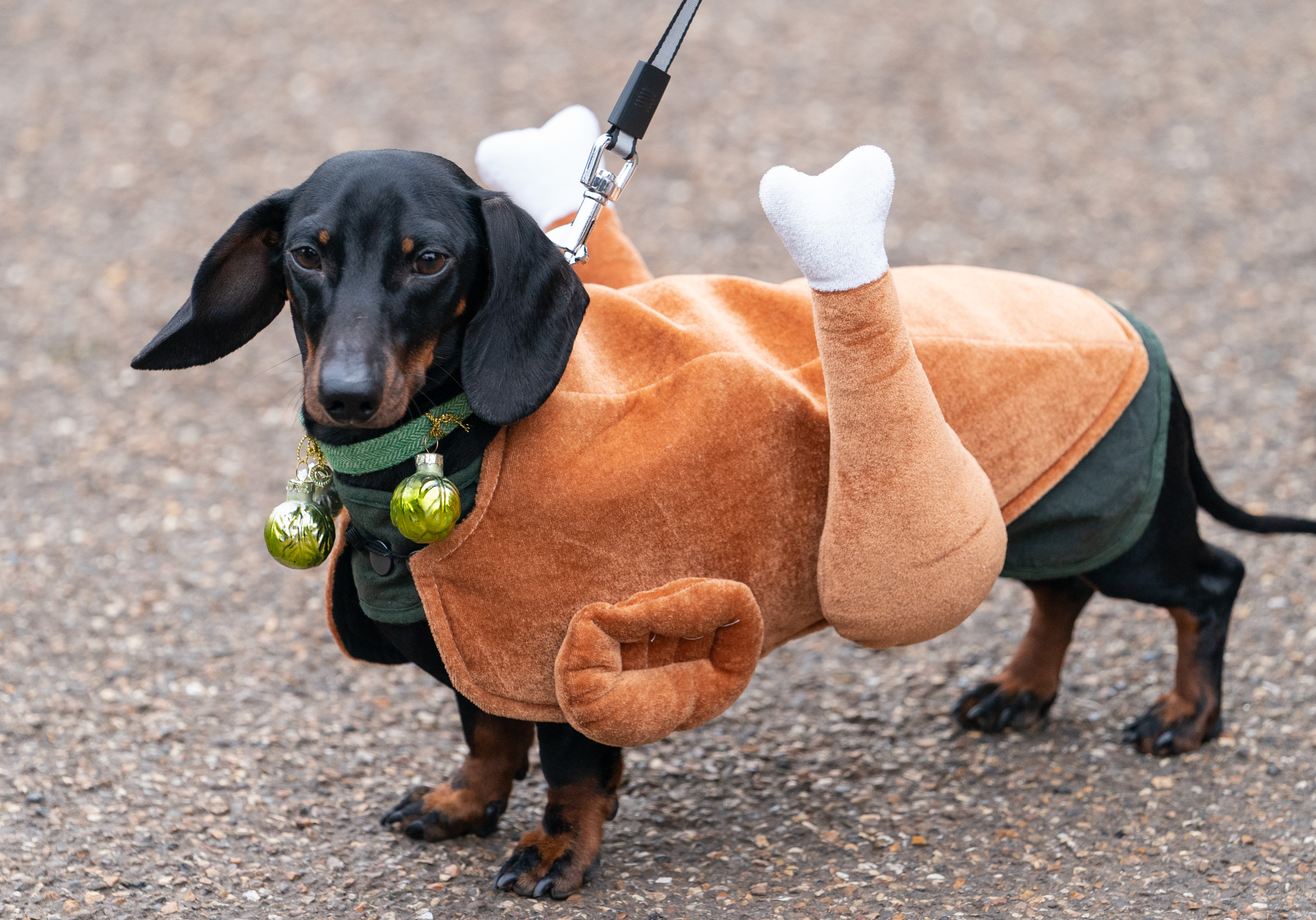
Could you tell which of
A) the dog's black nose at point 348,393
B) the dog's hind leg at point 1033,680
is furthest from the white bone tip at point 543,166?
the dog's hind leg at point 1033,680

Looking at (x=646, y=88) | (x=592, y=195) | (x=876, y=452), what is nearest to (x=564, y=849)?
(x=876, y=452)

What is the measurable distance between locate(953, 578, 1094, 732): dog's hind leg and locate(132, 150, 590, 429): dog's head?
1943 millimetres

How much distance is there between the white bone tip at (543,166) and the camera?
11.0 feet

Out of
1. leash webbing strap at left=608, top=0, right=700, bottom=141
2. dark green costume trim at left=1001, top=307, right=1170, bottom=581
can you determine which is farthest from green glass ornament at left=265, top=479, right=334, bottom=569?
dark green costume trim at left=1001, top=307, right=1170, bottom=581

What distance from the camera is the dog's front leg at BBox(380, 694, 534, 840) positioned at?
3.31m

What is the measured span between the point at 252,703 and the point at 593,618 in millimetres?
1821

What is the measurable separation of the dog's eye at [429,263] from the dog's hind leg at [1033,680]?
6.97ft

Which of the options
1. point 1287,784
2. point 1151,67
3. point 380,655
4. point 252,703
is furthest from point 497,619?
point 1151,67

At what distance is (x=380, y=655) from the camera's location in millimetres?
3098

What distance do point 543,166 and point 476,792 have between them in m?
1.61

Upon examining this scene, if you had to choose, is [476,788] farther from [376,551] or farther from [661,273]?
[661,273]

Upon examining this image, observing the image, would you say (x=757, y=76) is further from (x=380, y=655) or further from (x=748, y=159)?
(x=380, y=655)

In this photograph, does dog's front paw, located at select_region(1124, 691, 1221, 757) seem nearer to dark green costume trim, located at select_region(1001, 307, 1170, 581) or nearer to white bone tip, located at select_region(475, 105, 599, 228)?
dark green costume trim, located at select_region(1001, 307, 1170, 581)

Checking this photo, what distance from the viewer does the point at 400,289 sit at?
252 centimetres
